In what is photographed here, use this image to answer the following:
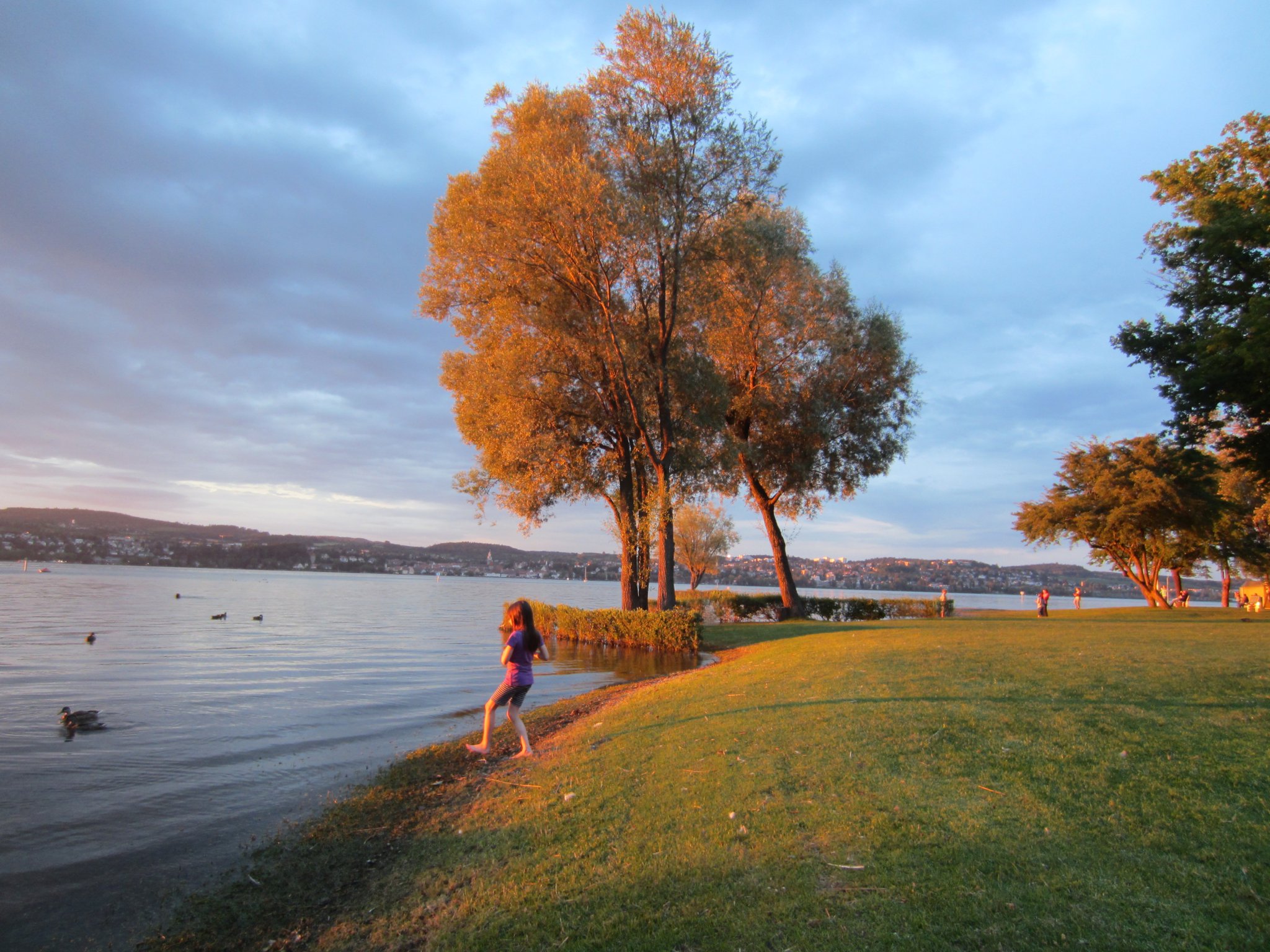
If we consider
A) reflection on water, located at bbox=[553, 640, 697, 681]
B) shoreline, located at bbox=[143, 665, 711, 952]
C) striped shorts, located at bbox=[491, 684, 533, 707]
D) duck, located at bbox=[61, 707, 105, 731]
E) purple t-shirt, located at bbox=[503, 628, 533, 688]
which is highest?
purple t-shirt, located at bbox=[503, 628, 533, 688]

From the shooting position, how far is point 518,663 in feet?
29.4

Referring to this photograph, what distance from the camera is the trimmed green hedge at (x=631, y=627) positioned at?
21781 mm

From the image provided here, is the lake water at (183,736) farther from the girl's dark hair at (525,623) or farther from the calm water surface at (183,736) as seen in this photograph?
the girl's dark hair at (525,623)

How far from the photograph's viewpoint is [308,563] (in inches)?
6319

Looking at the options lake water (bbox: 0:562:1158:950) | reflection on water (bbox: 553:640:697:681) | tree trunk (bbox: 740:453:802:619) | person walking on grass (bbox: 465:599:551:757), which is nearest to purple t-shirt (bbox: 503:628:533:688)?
person walking on grass (bbox: 465:599:551:757)

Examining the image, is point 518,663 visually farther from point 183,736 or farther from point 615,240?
point 615,240

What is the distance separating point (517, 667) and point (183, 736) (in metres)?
6.75

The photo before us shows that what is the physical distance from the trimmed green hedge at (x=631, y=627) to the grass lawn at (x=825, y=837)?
12.3 metres

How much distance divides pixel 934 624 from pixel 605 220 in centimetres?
1886

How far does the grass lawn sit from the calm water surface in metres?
0.92

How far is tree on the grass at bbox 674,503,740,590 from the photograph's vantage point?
52.1 meters

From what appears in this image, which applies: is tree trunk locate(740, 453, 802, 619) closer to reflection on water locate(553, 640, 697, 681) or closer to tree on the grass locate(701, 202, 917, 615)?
tree on the grass locate(701, 202, 917, 615)

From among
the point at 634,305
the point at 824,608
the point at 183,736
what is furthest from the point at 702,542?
the point at 183,736

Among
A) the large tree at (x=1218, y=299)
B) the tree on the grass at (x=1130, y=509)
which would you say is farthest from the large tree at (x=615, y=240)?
the tree on the grass at (x=1130, y=509)
